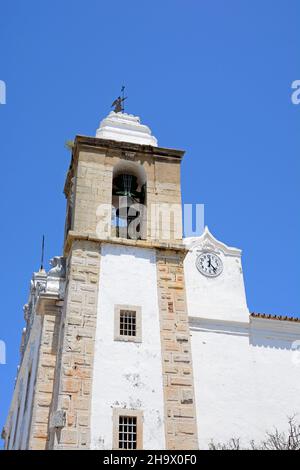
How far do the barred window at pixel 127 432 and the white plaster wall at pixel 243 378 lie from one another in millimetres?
1720

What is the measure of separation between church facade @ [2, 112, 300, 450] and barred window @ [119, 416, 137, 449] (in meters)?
0.02

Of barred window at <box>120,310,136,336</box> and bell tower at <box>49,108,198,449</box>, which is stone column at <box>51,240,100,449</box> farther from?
barred window at <box>120,310,136,336</box>

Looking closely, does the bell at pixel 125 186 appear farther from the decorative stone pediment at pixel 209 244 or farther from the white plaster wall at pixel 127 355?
the white plaster wall at pixel 127 355

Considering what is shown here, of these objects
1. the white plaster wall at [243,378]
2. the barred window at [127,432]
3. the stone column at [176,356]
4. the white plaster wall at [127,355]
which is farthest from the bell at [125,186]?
the barred window at [127,432]

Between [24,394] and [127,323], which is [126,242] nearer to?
[127,323]

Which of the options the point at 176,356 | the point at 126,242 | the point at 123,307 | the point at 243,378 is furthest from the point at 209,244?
the point at 176,356

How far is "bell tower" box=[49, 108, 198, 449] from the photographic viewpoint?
42.4 ft

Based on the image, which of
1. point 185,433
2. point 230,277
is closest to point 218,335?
point 230,277

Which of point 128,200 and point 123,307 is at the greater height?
point 128,200

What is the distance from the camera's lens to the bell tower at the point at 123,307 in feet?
42.4

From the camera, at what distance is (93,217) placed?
15.8 metres

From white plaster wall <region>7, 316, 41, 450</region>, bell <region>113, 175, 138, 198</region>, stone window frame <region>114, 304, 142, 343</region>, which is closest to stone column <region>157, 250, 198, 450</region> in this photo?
stone window frame <region>114, 304, 142, 343</region>

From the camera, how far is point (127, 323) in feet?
47.1

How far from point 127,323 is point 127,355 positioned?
838 millimetres
